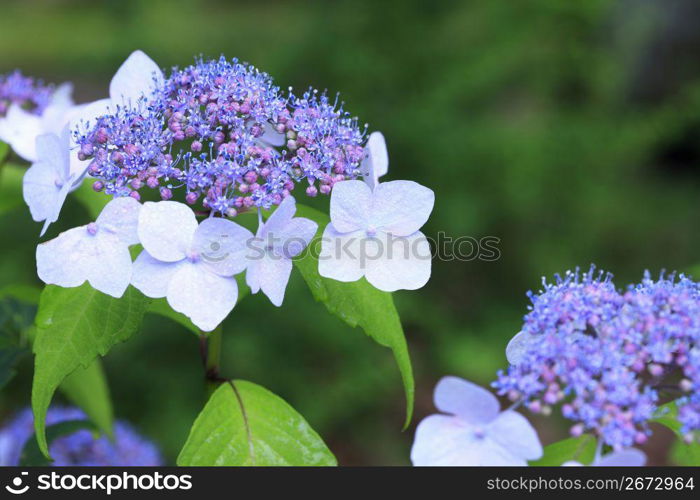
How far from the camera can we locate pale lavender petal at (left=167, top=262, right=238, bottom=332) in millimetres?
1167

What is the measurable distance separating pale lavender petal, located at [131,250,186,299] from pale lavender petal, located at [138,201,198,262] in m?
0.02

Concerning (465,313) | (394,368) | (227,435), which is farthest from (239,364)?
(227,435)

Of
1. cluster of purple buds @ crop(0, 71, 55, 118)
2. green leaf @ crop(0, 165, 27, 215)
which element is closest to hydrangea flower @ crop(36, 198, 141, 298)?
→ green leaf @ crop(0, 165, 27, 215)

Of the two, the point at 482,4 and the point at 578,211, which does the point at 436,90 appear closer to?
the point at 482,4

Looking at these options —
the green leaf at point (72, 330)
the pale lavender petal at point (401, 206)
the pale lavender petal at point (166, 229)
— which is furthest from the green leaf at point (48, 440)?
the pale lavender petal at point (401, 206)

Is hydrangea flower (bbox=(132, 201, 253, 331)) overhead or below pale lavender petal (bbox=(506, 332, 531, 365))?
overhead

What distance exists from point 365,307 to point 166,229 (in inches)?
13.4

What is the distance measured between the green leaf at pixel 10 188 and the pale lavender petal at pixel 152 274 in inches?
30.2

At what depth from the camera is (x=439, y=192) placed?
3.75 meters

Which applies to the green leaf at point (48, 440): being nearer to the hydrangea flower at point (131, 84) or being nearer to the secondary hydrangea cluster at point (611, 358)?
the hydrangea flower at point (131, 84)

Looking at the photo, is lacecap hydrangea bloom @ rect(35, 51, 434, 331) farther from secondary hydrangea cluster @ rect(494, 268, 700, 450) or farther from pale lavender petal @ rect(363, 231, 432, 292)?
secondary hydrangea cluster @ rect(494, 268, 700, 450)

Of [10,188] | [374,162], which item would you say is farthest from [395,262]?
[10,188]

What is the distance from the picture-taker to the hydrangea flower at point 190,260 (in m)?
1.16
